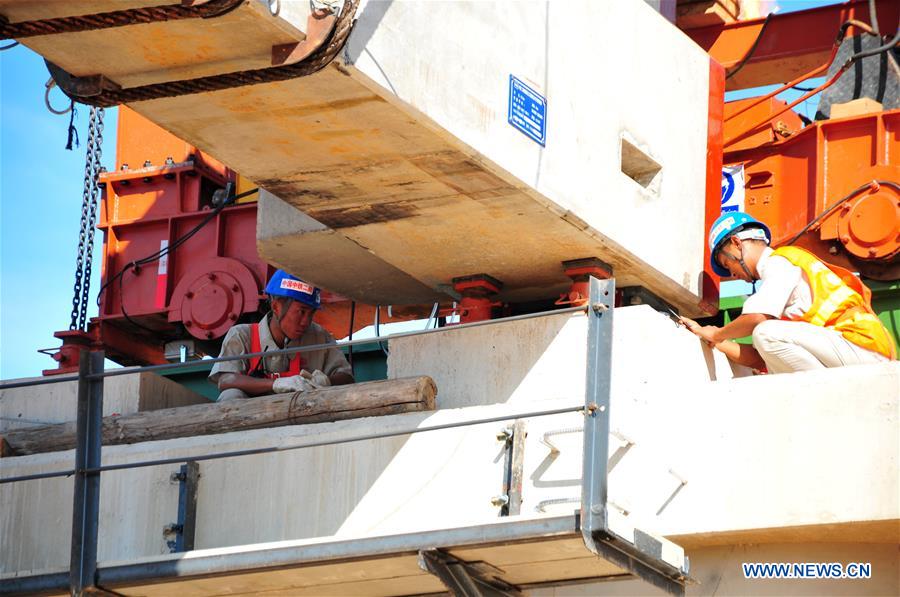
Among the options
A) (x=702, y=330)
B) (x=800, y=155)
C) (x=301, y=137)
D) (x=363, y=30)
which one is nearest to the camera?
(x=363, y=30)

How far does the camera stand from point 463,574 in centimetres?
977

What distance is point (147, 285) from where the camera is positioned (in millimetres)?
15797

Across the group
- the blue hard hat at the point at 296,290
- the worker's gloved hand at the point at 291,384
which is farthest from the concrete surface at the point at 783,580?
the blue hard hat at the point at 296,290

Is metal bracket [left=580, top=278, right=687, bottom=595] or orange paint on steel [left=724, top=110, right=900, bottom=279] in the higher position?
orange paint on steel [left=724, top=110, right=900, bottom=279]

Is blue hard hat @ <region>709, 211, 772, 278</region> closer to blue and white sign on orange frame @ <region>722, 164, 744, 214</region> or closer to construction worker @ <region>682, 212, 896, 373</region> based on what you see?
construction worker @ <region>682, 212, 896, 373</region>

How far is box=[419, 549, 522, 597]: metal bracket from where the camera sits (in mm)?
9586

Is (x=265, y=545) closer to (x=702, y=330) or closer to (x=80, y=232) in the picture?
(x=702, y=330)

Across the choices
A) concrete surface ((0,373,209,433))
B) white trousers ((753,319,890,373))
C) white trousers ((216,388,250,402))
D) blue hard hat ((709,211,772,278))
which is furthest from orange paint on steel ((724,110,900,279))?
concrete surface ((0,373,209,433))

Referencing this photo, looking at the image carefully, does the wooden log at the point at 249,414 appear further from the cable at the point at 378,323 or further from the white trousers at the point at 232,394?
the cable at the point at 378,323

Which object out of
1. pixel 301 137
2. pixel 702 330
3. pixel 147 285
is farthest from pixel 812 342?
pixel 147 285

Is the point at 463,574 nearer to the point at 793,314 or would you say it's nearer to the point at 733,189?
the point at 793,314

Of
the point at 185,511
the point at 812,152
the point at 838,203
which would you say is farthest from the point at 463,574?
the point at 812,152

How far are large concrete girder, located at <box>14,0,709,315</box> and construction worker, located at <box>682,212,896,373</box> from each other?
79cm

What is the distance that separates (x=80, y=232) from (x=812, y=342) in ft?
25.8
